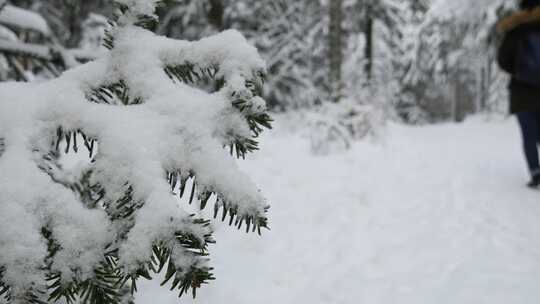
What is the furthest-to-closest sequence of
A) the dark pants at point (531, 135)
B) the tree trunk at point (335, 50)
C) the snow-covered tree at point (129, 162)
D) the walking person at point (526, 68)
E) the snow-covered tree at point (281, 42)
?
the snow-covered tree at point (281, 42) < the tree trunk at point (335, 50) < the dark pants at point (531, 135) < the walking person at point (526, 68) < the snow-covered tree at point (129, 162)

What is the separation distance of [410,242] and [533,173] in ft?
7.44

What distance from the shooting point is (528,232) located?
2.76 metres

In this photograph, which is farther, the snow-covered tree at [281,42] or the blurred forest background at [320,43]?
the snow-covered tree at [281,42]

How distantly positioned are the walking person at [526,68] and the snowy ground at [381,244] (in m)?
0.52

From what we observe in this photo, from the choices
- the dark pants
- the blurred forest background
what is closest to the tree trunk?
the blurred forest background

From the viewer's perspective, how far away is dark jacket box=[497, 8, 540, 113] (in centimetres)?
381

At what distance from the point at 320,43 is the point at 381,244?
620 inches

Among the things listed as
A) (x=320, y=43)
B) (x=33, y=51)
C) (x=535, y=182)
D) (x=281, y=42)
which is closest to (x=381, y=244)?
(x=33, y=51)

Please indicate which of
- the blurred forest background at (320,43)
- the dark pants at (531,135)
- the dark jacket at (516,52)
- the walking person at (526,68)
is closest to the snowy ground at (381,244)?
the dark pants at (531,135)

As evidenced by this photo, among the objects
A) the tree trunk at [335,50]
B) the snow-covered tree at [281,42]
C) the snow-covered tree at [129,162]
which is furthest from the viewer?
the snow-covered tree at [281,42]

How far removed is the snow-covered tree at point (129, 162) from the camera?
821 millimetres

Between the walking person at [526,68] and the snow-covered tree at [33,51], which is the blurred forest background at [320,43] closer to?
the snow-covered tree at [33,51]

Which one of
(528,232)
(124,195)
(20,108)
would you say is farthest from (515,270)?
(20,108)

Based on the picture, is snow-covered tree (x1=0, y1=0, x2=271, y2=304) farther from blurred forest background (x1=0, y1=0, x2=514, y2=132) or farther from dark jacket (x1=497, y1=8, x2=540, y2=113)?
dark jacket (x1=497, y1=8, x2=540, y2=113)
